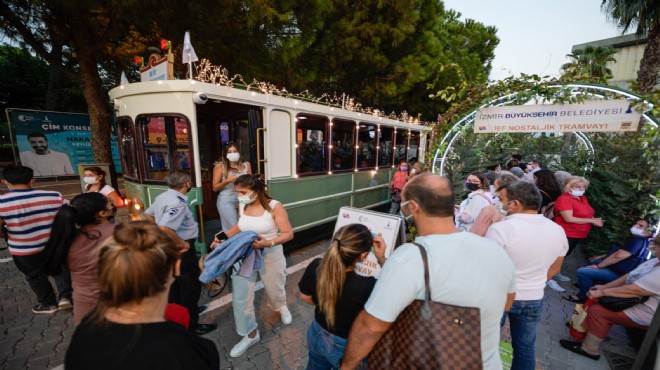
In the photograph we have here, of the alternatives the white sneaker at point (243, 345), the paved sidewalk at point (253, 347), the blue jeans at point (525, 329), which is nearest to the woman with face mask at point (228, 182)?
the paved sidewalk at point (253, 347)

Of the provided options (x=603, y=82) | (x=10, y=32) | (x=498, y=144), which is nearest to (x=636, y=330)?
(x=603, y=82)

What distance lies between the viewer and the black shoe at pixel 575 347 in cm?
305

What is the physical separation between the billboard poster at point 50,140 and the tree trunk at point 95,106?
6.91m

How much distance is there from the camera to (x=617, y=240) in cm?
485

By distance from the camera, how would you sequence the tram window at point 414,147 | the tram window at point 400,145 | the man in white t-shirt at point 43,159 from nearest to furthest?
the tram window at point 400,145 < the tram window at point 414,147 < the man in white t-shirt at point 43,159

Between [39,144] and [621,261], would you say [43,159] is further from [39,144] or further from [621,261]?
[621,261]

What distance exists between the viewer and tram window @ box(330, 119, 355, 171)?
21.1 feet

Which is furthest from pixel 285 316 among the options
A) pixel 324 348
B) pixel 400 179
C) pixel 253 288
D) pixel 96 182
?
pixel 400 179

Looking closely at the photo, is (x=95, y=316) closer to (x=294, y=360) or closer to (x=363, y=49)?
(x=294, y=360)

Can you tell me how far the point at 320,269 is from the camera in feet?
5.89

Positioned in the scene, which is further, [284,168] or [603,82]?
[284,168]

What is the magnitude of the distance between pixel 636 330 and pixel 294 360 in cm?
377

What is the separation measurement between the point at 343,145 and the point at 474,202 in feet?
12.1

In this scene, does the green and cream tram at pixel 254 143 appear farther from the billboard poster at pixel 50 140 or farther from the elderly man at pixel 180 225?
the billboard poster at pixel 50 140
